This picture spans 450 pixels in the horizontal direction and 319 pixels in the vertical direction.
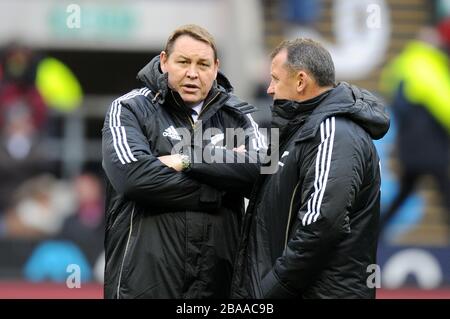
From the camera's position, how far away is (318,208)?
15.1ft

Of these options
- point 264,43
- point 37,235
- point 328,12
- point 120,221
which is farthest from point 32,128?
point 120,221

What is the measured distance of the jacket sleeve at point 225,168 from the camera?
5.05m

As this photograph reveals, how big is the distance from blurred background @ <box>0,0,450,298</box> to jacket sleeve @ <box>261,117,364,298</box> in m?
6.53

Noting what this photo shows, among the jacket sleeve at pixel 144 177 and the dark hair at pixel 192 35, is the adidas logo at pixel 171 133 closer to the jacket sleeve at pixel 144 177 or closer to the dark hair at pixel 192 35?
the jacket sleeve at pixel 144 177

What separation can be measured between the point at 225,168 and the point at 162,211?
356 mm

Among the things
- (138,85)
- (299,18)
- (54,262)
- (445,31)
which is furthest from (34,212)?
(445,31)

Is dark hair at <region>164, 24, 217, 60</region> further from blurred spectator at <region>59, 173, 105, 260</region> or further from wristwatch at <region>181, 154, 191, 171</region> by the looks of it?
blurred spectator at <region>59, 173, 105, 260</region>

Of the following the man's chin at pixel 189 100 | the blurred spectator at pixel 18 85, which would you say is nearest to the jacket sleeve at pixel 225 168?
the man's chin at pixel 189 100

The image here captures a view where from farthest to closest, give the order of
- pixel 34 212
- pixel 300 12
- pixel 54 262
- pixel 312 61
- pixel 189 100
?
pixel 300 12 → pixel 34 212 → pixel 54 262 → pixel 189 100 → pixel 312 61

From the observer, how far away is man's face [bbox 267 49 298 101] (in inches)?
192

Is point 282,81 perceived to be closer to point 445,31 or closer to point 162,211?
point 162,211

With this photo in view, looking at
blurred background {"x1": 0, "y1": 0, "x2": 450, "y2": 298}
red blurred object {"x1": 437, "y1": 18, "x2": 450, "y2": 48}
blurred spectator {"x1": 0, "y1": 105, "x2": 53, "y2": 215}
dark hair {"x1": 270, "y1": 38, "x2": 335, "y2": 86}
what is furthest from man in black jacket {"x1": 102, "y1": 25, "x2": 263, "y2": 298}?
red blurred object {"x1": 437, "y1": 18, "x2": 450, "y2": 48}

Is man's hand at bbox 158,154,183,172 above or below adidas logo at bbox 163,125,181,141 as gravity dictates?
below
